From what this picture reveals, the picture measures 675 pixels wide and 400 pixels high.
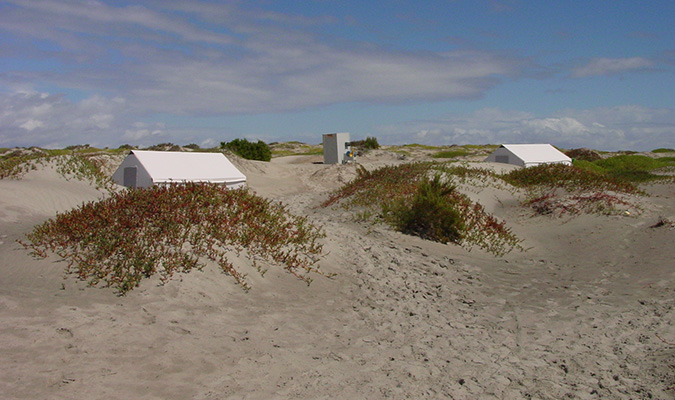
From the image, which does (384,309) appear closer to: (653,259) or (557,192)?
(653,259)

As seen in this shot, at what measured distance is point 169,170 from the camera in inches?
784

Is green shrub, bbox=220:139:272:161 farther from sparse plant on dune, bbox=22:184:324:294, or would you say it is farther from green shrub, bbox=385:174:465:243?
sparse plant on dune, bbox=22:184:324:294

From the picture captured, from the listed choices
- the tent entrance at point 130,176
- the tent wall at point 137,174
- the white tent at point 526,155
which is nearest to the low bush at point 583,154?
the white tent at point 526,155

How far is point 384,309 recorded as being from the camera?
7734 millimetres

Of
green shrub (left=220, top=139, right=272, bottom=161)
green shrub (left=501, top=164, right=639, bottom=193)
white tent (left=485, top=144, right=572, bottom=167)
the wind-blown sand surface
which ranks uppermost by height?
green shrub (left=220, top=139, right=272, bottom=161)

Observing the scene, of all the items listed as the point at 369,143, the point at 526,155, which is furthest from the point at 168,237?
the point at 369,143

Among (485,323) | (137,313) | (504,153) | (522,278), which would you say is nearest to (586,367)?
(485,323)

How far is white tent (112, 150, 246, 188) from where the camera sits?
19.3 metres

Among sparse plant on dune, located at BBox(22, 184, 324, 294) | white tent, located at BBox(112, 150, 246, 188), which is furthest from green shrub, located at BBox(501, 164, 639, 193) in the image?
sparse plant on dune, located at BBox(22, 184, 324, 294)

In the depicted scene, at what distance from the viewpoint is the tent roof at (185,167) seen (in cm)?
1958

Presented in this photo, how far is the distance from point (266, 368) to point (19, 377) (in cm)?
228

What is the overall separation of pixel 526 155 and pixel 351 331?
30.7m

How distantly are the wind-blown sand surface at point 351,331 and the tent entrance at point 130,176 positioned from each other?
8.57 meters

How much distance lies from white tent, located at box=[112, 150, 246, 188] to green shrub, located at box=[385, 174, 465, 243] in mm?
8151
